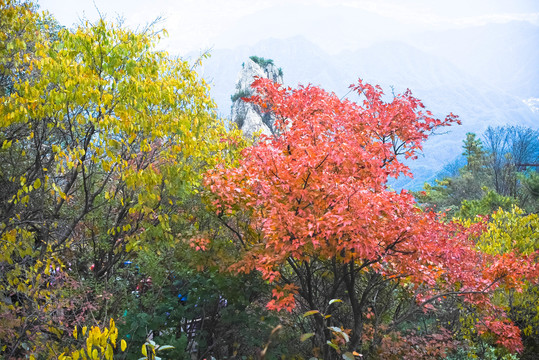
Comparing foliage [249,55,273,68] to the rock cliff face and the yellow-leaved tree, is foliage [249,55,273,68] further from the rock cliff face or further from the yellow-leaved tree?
the yellow-leaved tree

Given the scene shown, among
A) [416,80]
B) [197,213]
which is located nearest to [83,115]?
[197,213]

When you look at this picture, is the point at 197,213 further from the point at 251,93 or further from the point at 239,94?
the point at 239,94

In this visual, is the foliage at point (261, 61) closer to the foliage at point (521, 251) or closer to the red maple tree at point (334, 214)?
the foliage at point (521, 251)

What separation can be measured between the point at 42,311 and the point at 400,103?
636 cm

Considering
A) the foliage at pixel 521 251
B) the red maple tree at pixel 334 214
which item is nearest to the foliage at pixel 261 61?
the foliage at pixel 521 251

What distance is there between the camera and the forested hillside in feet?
13.4

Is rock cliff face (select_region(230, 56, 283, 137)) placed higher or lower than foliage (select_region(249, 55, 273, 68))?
lower

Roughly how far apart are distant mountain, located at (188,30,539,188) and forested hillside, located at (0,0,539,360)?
108981 millimetres

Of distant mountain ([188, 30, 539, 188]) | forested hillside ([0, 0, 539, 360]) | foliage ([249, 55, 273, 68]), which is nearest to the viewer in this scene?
forested hillside ([0, 0, 539, 360])

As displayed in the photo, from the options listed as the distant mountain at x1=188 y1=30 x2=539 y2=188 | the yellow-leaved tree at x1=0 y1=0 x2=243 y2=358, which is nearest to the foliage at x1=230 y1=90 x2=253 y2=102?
the yellow-leaved tree at x1=0 y1=0 x2=243 y2=358

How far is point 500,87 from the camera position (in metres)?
178

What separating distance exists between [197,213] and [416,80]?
625 feet

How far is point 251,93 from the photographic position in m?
42.9

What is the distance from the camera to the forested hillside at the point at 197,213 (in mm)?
4086
